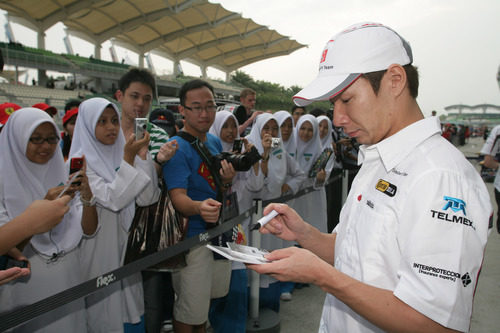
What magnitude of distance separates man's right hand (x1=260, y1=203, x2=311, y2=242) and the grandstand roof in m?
32.2

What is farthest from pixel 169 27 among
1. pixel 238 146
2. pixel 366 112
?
pixel 366 112

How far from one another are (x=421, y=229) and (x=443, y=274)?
0.13 m

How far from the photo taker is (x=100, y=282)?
162 cm

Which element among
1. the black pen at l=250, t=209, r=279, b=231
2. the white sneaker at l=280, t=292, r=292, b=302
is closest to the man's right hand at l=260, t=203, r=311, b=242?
the black pen at l=250, t=209, r=279, b=231

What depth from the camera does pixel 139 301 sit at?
240 centimetres

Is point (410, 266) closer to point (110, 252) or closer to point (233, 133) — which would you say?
point (110, 252)

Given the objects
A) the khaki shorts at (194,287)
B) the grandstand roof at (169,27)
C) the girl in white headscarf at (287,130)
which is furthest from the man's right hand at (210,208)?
the grandstand roof at (169,27)

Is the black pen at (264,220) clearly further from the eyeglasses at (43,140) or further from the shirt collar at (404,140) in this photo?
the eyeglasses at (43,140)

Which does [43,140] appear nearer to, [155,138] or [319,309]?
[155,138]

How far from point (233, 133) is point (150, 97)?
0.86 m

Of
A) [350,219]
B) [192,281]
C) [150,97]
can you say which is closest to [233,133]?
[150,97]

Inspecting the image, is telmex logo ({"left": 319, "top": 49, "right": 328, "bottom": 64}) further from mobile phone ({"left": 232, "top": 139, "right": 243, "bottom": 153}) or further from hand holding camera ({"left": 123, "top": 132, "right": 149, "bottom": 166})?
mobile phone ({"left": 232, "top": 139, "right": 243, "bottom": 153})

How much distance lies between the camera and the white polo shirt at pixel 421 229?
3.00ft

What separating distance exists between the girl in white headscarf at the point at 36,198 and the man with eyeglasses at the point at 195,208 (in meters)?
0.57
